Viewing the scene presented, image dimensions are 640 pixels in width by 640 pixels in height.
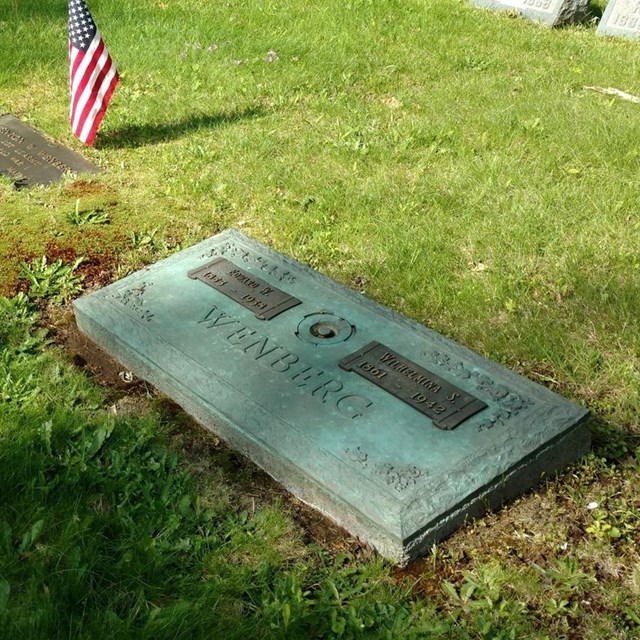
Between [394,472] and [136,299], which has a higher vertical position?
[394,472]

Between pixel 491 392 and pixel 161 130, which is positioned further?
pixel 161 130

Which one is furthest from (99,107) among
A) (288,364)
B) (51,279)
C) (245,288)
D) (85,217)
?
(288,364)

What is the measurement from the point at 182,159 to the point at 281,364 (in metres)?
2.63

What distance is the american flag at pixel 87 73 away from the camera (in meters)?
5.57

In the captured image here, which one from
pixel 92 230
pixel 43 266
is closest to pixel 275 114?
pixel 92 230

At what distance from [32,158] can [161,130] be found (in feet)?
2.98

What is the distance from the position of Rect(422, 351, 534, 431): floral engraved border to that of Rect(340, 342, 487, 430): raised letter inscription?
0.23 ft

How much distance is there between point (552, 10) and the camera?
8.84 m

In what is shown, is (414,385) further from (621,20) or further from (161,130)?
(621,20)

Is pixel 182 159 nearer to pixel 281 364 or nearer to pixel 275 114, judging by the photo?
pixel 275 114

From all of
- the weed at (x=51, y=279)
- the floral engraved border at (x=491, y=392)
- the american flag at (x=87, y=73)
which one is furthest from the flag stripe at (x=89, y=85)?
the floral engraved border at (x=491, y=392)

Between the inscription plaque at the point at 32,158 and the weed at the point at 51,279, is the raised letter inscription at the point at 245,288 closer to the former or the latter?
the weed at the point at 51,279

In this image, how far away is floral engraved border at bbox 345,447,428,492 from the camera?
9.65ft

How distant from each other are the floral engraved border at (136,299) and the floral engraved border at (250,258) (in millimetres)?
378
